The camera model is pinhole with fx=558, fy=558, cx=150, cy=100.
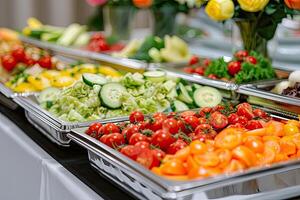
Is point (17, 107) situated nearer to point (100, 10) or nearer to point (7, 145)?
point (7, 145)

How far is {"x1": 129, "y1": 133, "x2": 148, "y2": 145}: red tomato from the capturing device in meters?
1.14

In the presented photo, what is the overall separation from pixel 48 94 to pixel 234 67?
0.61 metres

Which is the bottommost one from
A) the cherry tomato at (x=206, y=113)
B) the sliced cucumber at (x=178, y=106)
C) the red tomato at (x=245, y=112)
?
the sliced cucumber at (x=178, y=106)

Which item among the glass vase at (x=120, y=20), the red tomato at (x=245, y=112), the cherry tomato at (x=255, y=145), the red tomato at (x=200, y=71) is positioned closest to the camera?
the cherry tomato at (x=255, y=145)

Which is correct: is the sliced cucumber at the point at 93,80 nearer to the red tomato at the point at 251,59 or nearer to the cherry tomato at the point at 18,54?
the red tomato at the point at 251,59

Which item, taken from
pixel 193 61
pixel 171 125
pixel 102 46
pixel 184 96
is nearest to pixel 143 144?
pixel 171 125

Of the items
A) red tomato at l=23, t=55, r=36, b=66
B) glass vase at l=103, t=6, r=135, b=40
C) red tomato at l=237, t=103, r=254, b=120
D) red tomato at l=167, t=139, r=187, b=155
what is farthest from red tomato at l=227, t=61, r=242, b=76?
glass vase at l=103, t=6, r=135, b=40

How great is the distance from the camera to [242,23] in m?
1.99

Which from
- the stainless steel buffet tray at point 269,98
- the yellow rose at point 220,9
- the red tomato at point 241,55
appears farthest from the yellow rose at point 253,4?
the stainless steel buffet tray at point 269,98

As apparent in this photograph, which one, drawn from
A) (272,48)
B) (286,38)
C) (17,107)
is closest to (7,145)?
(17,107)

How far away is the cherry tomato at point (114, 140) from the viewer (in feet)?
3.87

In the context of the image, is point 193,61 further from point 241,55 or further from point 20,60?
point 20,60

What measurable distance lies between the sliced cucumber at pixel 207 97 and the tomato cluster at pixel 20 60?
2.75 ft

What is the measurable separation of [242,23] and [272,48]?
0.53 feet
